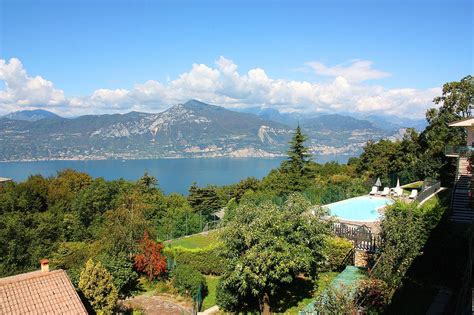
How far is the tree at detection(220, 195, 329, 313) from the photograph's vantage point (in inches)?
392

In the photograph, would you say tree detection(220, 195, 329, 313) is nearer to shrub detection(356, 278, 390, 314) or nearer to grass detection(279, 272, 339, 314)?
grass detection(279, 272, 339, 314)

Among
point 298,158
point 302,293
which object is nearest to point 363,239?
point 302,293

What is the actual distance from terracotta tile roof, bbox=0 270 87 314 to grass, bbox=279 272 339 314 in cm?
641

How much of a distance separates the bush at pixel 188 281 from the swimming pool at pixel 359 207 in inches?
419

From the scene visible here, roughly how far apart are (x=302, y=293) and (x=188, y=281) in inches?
190

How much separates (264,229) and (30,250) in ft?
58.0

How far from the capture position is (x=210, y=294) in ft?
49.3

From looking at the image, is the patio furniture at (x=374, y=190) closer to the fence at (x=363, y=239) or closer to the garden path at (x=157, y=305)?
the fence at (x=363, y=239)

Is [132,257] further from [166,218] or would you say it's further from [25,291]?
[166,218]

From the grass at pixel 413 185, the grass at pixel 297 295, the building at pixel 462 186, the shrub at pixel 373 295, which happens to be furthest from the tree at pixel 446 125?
the shrub at pixel 373 295

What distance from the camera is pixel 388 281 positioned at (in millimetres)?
10055

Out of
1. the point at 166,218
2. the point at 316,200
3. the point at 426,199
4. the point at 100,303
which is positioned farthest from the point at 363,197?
the point at 100,303

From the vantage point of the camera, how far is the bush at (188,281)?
577 inches

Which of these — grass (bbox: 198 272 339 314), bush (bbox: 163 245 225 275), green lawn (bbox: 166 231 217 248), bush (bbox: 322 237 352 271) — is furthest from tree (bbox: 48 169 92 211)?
bush (bbox: 322 237 352 271)
